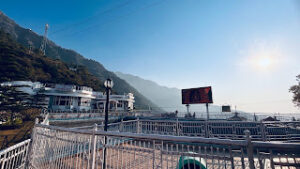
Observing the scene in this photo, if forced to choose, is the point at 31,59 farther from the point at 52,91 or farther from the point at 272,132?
the point at 272,132

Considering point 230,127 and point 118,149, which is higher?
point 118,149

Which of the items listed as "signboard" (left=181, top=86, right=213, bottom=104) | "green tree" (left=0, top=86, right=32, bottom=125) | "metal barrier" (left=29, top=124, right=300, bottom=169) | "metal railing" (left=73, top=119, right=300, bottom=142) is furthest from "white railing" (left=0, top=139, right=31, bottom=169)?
"signboard" (left=181, top=86, right=213, bottom=104)

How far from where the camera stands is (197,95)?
22078mm

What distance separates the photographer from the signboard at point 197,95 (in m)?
21.0

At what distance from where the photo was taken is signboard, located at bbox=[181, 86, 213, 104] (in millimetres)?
21000

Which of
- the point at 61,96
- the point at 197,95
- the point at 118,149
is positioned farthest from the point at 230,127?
the point at 61,96

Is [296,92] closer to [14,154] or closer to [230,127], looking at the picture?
[230,127]

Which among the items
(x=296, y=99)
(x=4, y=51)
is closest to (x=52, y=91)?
(x=4, y=51)

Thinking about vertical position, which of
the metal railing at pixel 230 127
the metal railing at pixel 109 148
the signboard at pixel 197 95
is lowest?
the metal railing at pixel 230 127

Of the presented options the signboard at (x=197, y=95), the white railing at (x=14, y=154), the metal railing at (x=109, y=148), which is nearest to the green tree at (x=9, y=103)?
the white railing at (x=14, y=154)

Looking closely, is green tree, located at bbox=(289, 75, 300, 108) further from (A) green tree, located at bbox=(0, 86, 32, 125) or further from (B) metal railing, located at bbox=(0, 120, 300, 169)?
(A) green tree, located at bbox=(0, 86, 32, 125)

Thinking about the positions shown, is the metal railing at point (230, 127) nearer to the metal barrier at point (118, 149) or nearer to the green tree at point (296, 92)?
the metal barrier at point (118, 149)

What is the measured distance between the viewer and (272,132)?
9023 mm

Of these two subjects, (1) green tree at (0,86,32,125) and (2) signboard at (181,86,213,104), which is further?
(2) signboard at (181,86,213,104)
